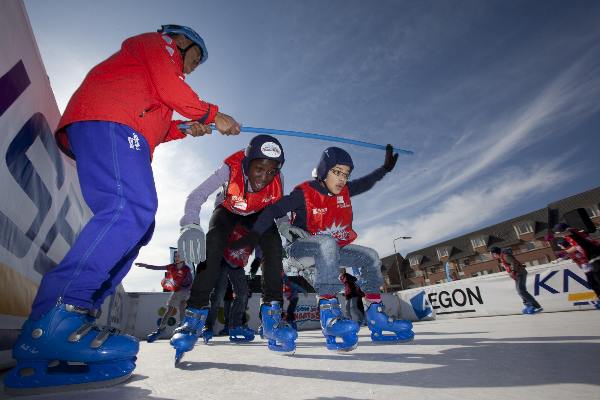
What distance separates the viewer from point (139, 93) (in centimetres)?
158

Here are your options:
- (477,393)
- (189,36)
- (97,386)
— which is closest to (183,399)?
(97,386)

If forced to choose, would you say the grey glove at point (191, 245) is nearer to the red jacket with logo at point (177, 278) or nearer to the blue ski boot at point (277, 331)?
the blue ski boot at point (277, 331)

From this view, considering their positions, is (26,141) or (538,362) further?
(26,141)

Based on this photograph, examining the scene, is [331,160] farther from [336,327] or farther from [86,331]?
[86,331]

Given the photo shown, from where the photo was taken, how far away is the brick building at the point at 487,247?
112 feet

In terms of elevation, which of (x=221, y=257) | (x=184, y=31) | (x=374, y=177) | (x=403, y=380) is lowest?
(x=403, y=380)

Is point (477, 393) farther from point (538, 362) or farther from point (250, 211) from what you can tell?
point (250, 211)

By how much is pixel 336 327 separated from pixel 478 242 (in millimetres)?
47392

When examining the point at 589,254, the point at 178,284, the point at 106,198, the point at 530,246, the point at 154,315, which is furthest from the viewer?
the point at 530,246

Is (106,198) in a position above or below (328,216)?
below

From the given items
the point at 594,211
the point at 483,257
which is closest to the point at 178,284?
the point at 483,257

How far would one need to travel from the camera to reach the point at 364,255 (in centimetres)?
287

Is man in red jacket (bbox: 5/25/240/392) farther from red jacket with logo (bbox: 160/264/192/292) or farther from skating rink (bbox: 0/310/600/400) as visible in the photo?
red jacket with logo (bbox: 160/264/192/292)

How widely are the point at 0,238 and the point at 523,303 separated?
9.81 m
